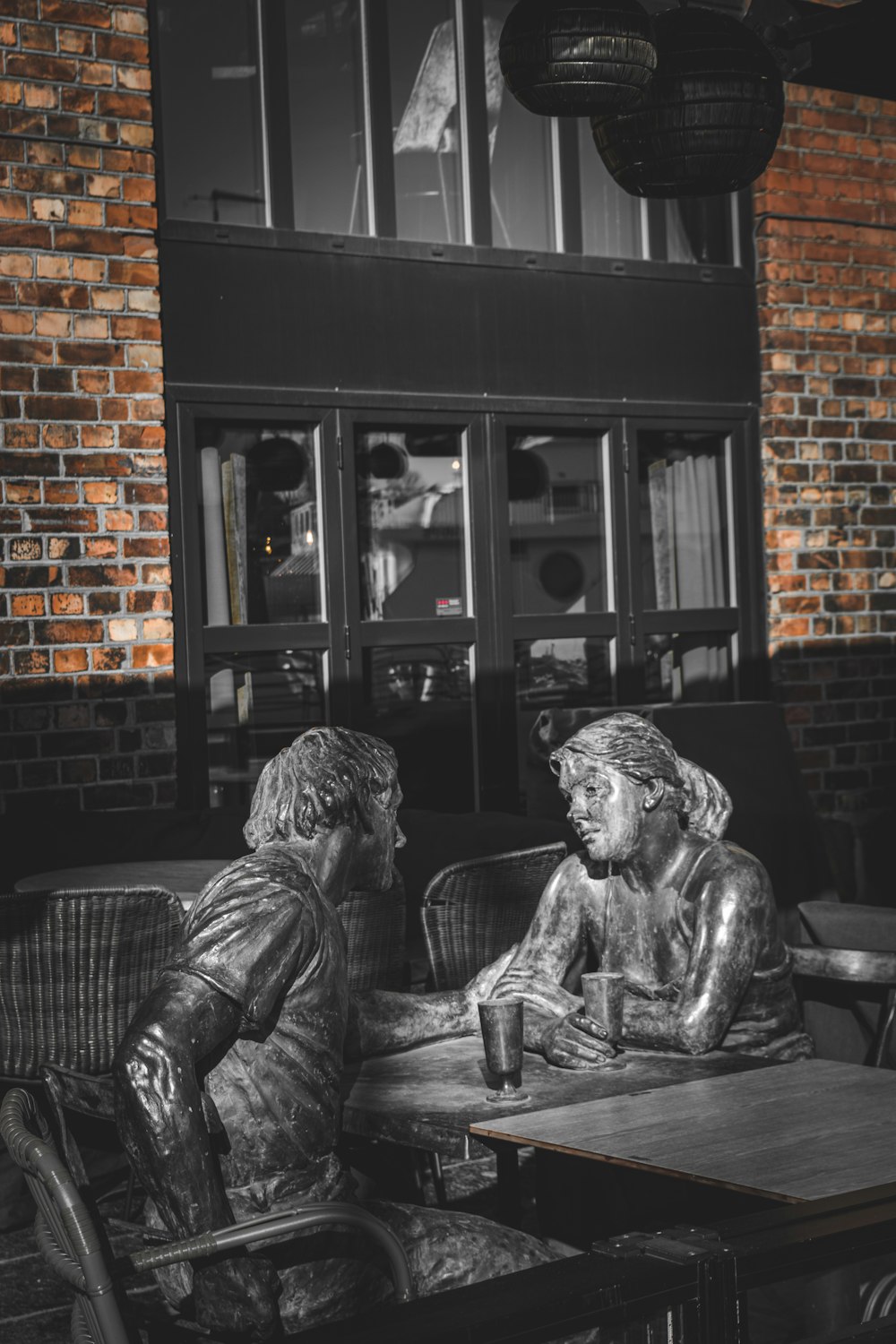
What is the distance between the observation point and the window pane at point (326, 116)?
6.85 meters

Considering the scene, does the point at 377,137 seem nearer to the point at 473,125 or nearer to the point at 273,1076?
the point at 473,125

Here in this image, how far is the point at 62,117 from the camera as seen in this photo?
607 centimetres

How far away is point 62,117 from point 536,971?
415 centimetres

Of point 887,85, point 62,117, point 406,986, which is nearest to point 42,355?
point 62,117

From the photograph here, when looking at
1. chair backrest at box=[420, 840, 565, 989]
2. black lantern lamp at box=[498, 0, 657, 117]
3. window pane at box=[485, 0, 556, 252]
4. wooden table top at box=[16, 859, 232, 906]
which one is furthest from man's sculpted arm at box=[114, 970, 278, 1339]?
window pane at box=[485, 0, 556, 252]

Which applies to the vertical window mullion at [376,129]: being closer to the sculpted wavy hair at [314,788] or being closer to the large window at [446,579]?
the large window at [446,579]

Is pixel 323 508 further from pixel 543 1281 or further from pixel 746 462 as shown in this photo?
pixel 543 1281

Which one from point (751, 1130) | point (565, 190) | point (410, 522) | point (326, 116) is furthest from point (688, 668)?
point (751, 1130)

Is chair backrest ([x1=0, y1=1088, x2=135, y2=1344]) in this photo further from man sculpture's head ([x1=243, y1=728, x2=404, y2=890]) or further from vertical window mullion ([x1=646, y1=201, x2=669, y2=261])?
A: vertical window mullion ([x1=646, y1=201, x2=669, y2=261])

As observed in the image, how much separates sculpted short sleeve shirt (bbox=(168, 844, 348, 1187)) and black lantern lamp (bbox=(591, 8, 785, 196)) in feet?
8.25

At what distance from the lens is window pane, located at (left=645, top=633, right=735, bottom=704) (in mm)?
7562

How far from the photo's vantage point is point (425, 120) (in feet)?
23.4

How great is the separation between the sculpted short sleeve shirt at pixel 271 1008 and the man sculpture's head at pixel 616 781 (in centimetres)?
93

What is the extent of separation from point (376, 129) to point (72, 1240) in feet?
19.8
